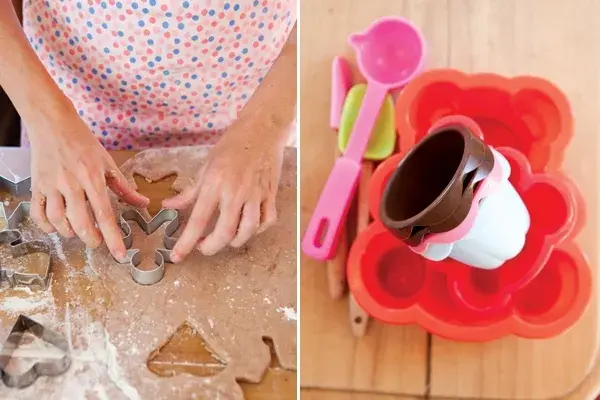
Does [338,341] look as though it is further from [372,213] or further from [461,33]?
[461,33]

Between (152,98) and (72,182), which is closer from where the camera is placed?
(72,182)

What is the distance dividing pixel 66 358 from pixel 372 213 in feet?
0.74

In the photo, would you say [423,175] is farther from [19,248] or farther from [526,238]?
[19,248]

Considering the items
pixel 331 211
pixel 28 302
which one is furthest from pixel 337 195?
pixel 28 302

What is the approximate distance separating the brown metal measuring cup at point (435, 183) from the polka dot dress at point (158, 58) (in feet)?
0.71

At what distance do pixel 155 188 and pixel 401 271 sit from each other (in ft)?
0.64

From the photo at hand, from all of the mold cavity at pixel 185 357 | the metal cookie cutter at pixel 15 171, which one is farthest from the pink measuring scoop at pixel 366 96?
the metal cookie cutter at pixel 15 171

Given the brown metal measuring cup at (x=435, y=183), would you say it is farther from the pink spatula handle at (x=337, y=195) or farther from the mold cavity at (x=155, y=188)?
the mold cavity at (x=155, y=188)

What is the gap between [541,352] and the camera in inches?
18.7

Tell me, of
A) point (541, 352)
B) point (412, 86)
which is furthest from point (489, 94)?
point (541, 352)

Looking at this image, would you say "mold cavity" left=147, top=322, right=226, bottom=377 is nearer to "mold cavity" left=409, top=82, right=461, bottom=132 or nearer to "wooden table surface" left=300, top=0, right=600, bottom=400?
"wooden table surface" left=300, top=0, right=600, bottom=400

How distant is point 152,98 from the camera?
0.59 metres

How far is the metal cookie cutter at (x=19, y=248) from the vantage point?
1.57 ft

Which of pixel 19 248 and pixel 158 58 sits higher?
pixel 158 58
